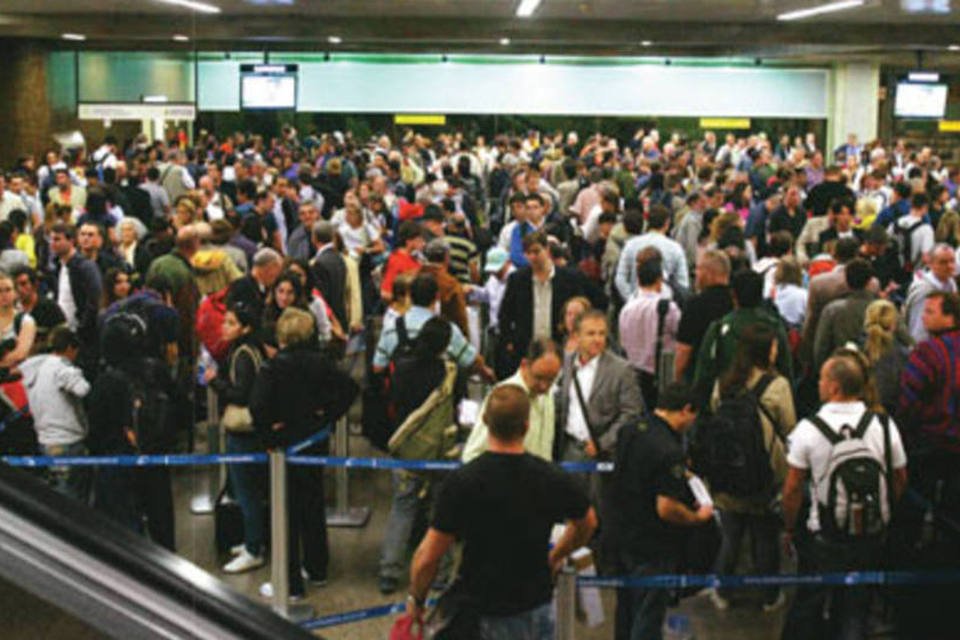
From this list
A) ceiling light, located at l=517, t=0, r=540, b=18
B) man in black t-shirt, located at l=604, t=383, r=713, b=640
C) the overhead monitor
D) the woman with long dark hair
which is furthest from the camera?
the overhead monitor

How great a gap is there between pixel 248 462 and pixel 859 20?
55.5ft

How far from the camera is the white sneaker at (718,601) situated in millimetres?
6547

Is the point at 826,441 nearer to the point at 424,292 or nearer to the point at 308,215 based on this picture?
the point at 424,292

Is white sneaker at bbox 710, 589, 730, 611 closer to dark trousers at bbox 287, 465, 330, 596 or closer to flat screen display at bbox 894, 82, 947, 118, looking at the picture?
dark trousers at bbox 287, 465, 330, 596

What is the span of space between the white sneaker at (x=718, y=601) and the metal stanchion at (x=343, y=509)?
2.33m

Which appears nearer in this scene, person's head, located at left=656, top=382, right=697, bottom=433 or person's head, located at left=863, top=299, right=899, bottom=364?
person's head, located at left=656, top=382, right=697, bottom=433

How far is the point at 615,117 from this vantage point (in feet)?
96.9

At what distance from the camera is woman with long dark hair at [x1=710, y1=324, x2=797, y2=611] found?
5.83 metres

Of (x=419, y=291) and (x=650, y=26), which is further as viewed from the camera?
(x=650, y=26)

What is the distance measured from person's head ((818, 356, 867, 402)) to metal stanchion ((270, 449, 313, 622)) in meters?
2.50

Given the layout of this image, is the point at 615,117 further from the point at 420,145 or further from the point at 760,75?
the point at 420,145

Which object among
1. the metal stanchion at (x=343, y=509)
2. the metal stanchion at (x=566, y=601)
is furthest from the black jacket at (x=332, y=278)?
the metal stanchion at (x=566, y=601)

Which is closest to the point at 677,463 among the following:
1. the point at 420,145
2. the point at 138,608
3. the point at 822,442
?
the point at 822,442

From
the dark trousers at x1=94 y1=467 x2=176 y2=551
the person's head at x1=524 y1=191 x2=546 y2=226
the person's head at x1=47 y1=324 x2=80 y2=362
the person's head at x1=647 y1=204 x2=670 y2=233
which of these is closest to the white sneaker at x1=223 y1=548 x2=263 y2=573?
the dark trousers at x1=94 y1=467 x2=176 y2=551
